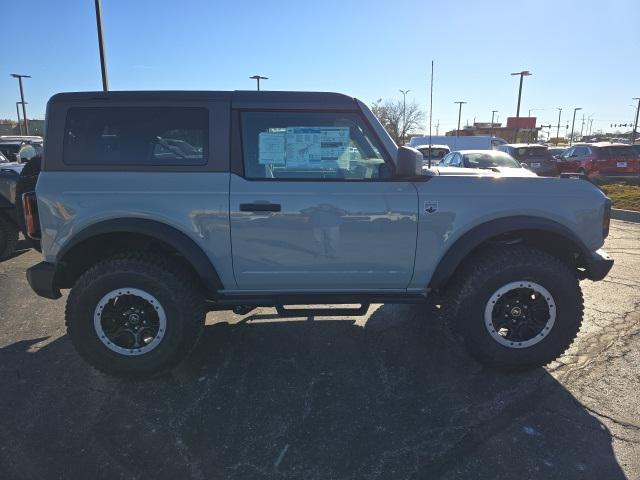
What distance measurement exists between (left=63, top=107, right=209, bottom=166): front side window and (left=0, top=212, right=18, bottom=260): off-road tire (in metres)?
4.41

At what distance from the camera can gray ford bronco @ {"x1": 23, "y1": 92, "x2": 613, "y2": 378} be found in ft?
10.0

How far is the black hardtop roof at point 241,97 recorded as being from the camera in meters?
3.11

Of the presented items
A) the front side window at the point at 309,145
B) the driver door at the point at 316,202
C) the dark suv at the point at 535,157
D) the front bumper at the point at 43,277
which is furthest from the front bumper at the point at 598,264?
the dark suv at the point at 535,157

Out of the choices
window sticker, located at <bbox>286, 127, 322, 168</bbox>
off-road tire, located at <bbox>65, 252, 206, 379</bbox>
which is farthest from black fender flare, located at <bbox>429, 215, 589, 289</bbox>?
off-road tire, located at <bbox>65, 252, 206, 379</bbox>

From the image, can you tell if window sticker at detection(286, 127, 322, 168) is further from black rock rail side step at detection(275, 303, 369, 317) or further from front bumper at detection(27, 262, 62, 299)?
front bumper at detection(27, 262, 62, 299)

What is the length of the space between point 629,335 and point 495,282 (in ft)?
5.54

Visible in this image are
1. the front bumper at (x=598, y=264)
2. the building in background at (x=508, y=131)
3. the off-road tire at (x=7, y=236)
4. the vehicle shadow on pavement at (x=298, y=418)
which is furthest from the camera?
the building in background at (x=508, y=131)

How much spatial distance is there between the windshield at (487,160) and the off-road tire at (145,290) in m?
9.10

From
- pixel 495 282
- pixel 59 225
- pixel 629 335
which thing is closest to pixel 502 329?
pixel 495 282

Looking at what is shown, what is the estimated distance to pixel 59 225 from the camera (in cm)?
308

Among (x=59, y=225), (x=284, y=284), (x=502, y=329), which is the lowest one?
(x=502, y=329)

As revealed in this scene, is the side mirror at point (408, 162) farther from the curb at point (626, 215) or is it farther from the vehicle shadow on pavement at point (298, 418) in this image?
the curb at point (626, 215)

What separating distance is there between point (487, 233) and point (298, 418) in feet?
5.94

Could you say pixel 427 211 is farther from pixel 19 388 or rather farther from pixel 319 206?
pixel 19 388
